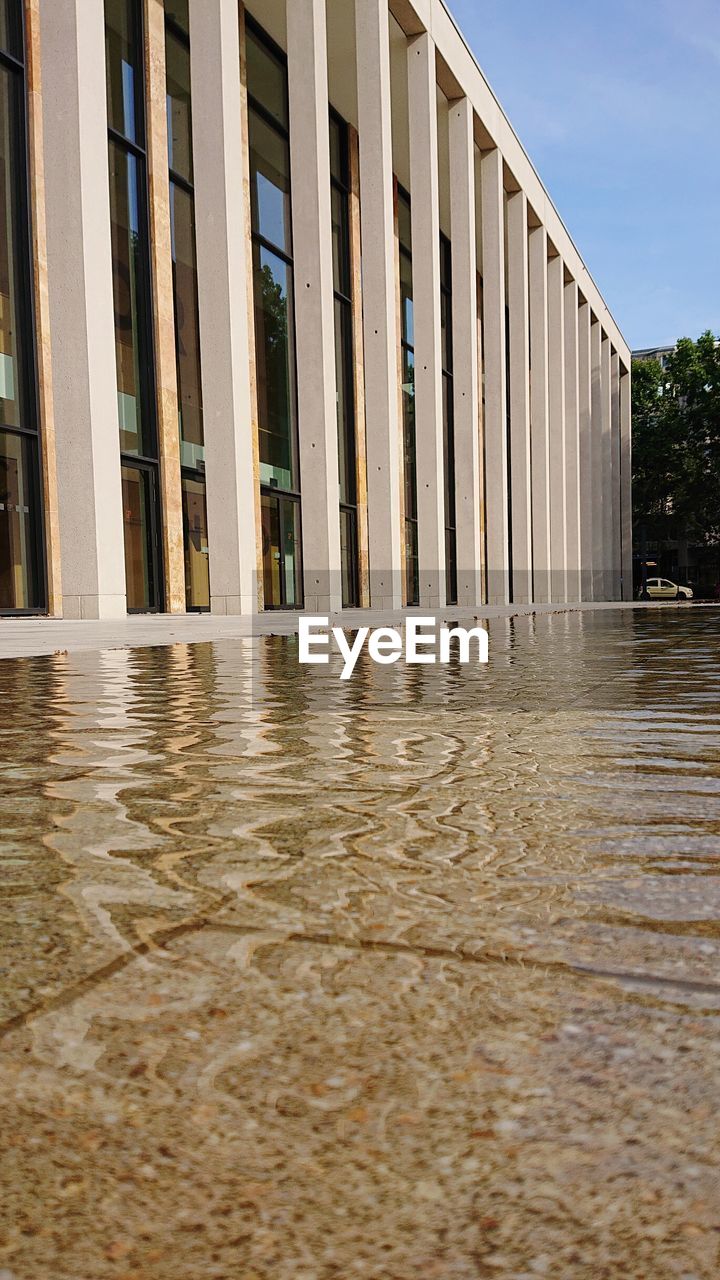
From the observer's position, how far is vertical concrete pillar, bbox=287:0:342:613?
16.0 m

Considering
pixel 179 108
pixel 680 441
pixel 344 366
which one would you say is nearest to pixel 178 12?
pixel 179 108

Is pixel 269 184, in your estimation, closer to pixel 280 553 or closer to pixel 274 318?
pixel 274 318

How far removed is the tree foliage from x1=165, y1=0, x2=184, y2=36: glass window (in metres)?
45.2

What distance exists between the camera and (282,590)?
18.4 meters

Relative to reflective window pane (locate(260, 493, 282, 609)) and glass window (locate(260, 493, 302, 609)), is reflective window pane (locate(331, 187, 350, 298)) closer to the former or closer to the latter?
glass window (locate(260, 493, 302, 609))

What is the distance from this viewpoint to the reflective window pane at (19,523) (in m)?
11.6

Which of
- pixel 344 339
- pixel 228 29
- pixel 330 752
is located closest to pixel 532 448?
pixel 344 339

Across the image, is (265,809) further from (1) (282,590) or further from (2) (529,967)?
(1) (282,590)

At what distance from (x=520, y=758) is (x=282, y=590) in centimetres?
1585

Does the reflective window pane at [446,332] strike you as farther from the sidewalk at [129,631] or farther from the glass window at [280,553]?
the sidewalk at [129,631]

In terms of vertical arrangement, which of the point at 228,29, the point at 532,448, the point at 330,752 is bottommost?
the point at 330,752

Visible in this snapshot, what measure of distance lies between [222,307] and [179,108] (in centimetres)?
417

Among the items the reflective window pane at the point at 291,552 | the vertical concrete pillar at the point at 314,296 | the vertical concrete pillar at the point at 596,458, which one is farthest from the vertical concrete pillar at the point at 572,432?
the vertical concrete pillar at the point at 314,296

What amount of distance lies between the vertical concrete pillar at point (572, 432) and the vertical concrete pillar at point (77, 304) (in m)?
26.2
